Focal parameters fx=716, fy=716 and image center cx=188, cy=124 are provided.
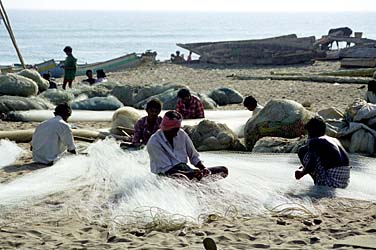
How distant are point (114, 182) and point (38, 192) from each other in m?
0.63

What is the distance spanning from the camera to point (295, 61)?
23875 mm

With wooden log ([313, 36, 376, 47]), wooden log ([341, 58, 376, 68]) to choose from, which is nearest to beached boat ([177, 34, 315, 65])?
wooden log ([341, 58, 376, 68])

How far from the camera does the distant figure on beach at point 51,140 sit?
7273mm

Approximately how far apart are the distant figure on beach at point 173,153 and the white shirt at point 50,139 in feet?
5.22

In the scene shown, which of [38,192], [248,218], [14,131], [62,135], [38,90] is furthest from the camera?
[38,90]

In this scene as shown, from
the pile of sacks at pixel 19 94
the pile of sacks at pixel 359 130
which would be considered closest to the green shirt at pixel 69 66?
the pile of sacks at pixel 19 94

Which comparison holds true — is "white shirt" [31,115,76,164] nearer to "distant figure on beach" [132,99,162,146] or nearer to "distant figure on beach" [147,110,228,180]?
"distant figure on beach" [132,99,162,146]

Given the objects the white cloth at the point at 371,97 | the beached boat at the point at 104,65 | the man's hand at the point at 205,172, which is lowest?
the beached boat at the point at 104,65

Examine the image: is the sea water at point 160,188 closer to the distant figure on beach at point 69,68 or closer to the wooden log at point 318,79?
the distant figure on beach at point 69,68

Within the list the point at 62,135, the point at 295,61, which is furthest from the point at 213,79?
the point at 62,135

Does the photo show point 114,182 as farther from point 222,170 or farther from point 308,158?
point 308,158

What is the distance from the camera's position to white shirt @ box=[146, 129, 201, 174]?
19.5 ft

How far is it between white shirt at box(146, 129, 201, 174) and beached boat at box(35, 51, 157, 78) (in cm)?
1617

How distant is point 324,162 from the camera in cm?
595
